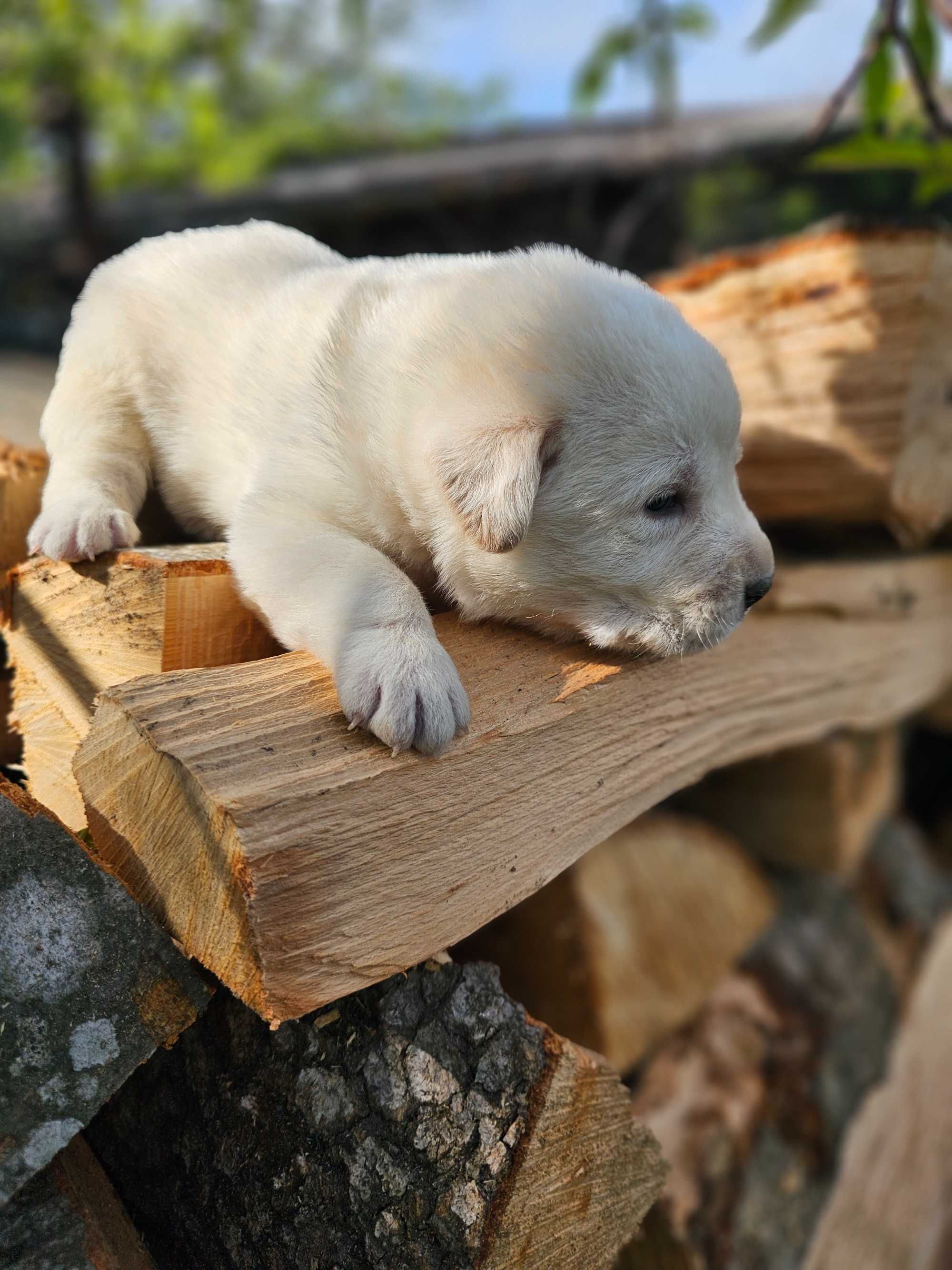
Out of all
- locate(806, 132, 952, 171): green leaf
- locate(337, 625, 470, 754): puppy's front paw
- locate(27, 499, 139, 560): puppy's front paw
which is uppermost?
locate(806, 132, 952, 171): green leaf

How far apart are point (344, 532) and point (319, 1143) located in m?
0.99

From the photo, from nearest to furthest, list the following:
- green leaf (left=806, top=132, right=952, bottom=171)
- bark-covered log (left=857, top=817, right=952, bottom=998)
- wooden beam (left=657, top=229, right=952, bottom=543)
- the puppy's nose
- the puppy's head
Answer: the puppy's head < the puppy's nose < wooden beam (left=657, top=229, right=952, bottom=543) < green leaf (left=806, top=132, right=952, bottom=171) < bark-covered log (left=857, top=817, right=952, bottom=998)

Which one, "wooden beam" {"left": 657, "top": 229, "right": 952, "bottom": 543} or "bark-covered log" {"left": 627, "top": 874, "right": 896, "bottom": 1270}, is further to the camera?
"bark-covered log" {"left": 627, "top": 874, "right": 896, "bottom": 1270}

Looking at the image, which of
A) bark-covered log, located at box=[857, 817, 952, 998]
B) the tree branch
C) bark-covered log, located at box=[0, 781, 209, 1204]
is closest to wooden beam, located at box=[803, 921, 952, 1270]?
bark-covered log, located at box=[857, 817, 952, 998]

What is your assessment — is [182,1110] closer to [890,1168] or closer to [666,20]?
[890,1168]

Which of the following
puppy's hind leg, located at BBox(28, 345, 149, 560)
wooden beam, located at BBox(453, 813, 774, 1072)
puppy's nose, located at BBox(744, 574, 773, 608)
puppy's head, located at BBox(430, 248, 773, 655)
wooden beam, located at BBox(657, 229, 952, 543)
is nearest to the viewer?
puppy's head, located at BBox(430, 248, 773, 655)

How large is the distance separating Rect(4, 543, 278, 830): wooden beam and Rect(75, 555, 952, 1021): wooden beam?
210 mm

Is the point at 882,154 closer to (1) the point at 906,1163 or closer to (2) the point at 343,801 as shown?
(2) the point at 343,801

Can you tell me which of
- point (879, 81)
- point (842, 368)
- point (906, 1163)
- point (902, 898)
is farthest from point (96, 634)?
point (902, 898)

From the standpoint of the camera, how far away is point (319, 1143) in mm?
1353

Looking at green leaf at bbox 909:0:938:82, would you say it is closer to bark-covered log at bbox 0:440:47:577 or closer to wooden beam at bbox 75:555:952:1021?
wooden beam at bbox 75:555:952:1021

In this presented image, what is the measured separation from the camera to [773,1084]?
127 inches

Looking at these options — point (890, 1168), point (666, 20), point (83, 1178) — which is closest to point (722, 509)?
point (83, 1178)

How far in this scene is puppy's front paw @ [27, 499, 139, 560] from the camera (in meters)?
1.71
